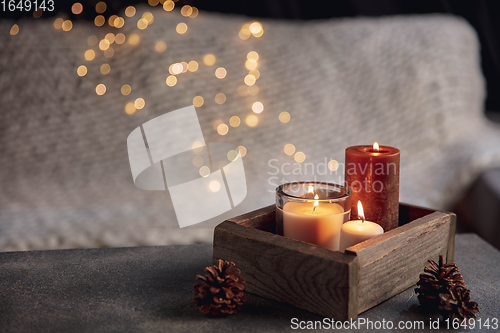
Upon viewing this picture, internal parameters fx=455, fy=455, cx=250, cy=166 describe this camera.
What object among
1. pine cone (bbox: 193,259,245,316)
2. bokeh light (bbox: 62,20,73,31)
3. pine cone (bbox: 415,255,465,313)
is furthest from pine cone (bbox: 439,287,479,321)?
→ bokeh light (bbox: 62,20,73,31)

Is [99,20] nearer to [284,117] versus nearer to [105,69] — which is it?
[105,69]

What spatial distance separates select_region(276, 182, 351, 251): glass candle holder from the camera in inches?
21.4

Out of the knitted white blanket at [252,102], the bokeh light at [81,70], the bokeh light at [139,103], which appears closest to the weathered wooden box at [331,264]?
the knitted white blanket at [252,102]

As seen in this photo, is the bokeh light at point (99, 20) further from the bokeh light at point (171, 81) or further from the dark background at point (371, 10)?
the bokeh light at point (171, 81)

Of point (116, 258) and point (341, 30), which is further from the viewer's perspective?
point (341, 30)

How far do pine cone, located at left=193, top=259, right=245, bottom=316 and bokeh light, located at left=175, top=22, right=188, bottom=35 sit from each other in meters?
0.97

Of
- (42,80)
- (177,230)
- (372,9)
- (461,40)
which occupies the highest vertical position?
(372,9)

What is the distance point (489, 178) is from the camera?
106cm

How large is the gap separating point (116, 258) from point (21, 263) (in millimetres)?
132

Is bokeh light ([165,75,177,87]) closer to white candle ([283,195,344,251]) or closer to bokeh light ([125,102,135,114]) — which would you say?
bokeh light ([125,102,135,114])

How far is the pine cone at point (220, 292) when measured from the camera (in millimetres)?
500

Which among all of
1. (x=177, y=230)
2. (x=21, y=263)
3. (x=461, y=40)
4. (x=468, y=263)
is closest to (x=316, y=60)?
(x=461, y=40)

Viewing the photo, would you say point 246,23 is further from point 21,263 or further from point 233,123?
point 21,263

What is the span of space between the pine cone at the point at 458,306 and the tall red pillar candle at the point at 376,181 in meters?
0.12
